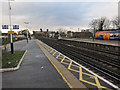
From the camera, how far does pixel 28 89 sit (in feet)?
18.1

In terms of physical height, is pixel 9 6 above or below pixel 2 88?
above

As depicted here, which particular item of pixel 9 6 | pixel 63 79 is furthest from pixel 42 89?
pixel 9 6

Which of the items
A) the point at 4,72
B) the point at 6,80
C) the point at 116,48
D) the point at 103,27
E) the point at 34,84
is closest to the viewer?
the point at 34,84

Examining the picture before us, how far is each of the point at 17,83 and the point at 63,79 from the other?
2.66 metres

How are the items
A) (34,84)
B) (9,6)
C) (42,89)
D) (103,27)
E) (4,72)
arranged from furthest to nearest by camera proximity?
(103,27) → (9,6) → (4,72) → (34,84) → (42,89)

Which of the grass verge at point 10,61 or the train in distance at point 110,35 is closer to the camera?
the grass verge at point 10,61

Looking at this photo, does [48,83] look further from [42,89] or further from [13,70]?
[13,70]

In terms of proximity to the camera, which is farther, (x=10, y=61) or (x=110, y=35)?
(x=110, y=35)

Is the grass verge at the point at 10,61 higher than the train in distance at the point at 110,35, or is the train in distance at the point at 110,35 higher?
the train in distance at the point at 110,35

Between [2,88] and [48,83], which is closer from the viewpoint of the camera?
[2,88]

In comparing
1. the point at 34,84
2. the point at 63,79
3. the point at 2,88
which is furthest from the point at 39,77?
the point at 2,88

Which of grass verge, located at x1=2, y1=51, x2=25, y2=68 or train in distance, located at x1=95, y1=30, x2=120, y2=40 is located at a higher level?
train in distance, located at x1=95, y1=30, x2=120, y2=40

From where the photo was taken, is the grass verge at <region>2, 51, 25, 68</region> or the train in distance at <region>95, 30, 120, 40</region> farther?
the train in distance at <region>95, 30, 120, 40</region>

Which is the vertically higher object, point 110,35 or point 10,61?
point 110,35
